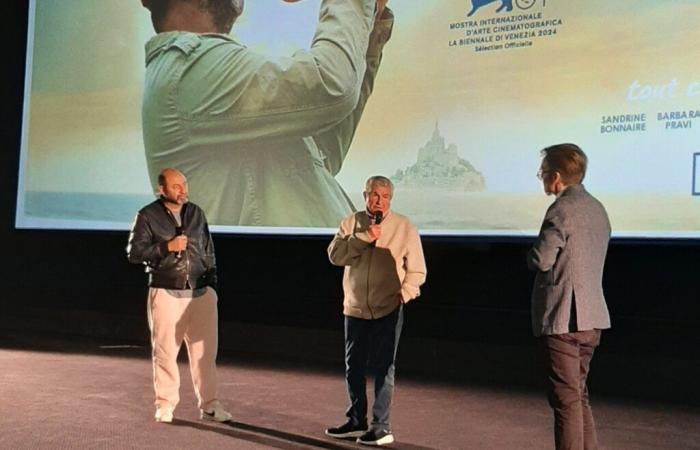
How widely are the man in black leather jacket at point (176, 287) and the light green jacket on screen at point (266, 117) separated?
87.5 inches

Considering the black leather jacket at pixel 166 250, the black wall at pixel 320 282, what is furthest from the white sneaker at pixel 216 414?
the black wall at pixel 320 282

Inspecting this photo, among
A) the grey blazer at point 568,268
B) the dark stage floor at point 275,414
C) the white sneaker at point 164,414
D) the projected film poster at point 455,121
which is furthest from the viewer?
the projected film poster at point 455,121

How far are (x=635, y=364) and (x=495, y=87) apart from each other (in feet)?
6.28

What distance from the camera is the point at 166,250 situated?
4492mm

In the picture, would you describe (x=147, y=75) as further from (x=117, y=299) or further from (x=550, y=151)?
(x=550, y=151)

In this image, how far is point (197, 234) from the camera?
15.2 ft

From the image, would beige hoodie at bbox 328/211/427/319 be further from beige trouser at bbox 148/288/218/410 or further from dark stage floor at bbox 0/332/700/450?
beige trouser at bbox 148/288/218/410

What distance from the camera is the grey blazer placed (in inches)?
126

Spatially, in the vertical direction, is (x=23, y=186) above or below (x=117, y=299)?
above

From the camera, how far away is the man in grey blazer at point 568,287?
10.6ft

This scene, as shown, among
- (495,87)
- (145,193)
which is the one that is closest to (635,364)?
(495,87)

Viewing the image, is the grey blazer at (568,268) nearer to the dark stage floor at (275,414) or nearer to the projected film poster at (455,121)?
→ the dark stage floor at (275,414)

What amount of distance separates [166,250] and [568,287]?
2.03 m

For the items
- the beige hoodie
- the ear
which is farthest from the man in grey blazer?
the ear
